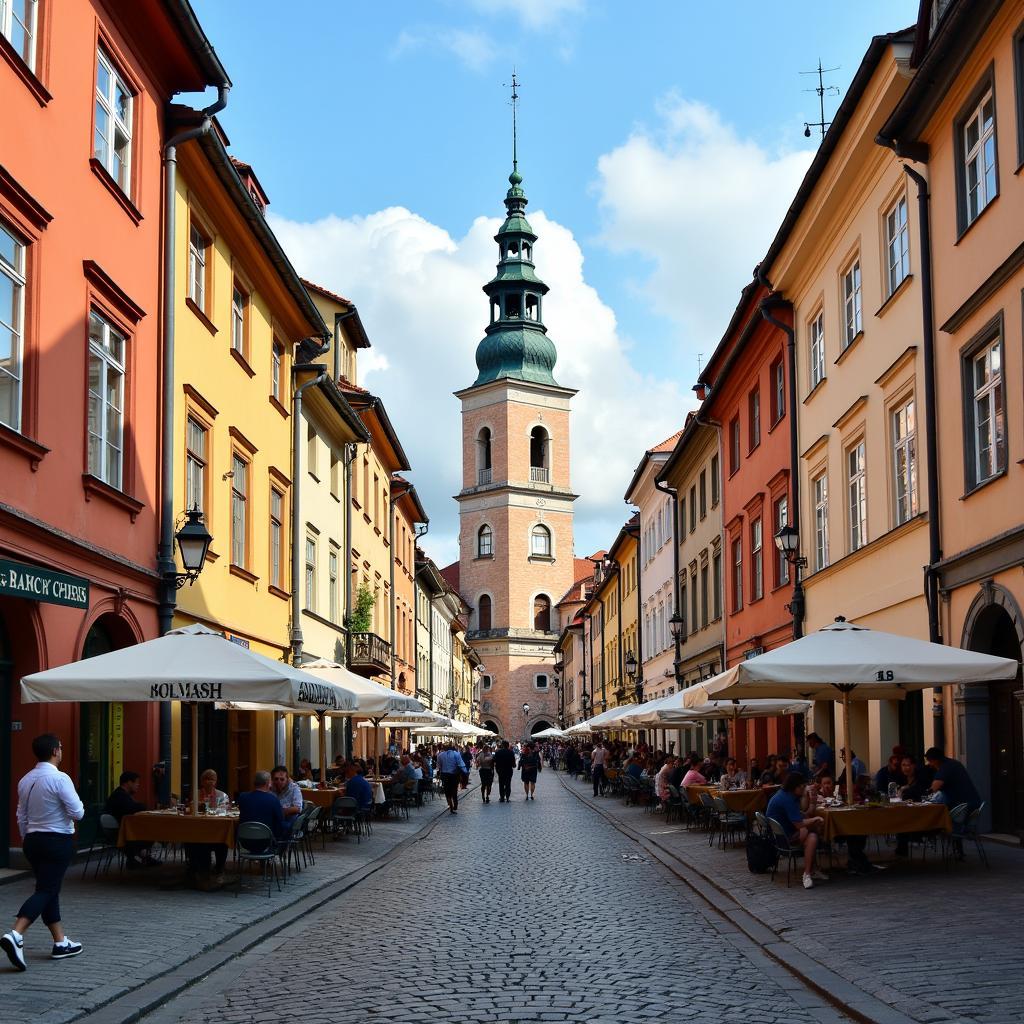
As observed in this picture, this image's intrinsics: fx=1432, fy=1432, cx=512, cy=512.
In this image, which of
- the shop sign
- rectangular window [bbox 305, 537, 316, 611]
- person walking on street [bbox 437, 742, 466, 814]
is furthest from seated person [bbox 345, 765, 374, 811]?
person walking on street [bbox 437, 742, 466, 814]

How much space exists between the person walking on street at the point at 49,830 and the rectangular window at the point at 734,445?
1102 inches

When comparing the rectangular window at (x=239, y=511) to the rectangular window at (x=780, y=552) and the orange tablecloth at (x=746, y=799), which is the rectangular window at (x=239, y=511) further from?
the rectangular window at (x=780, y=552)

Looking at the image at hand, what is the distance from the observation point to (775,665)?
48.5 ft

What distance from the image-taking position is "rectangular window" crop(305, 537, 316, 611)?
32194 millimetres

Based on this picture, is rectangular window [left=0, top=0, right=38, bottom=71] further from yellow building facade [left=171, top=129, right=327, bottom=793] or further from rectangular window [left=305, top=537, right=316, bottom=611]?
rectangular window [left=305, top=537, right=316, bottom=611]

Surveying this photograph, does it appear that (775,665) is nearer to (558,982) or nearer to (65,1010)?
(558,982)

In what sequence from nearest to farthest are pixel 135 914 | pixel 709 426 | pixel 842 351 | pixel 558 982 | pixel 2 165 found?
pixel 558 982 → pixel 135 914 → pixel 2 165 → pixel 842 351 → pixel 709 426

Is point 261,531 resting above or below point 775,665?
above

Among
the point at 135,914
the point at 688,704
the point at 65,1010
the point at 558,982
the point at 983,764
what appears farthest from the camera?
the point at 688,704

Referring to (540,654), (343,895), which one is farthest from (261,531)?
(540,654)

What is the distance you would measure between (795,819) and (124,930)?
6937 mm

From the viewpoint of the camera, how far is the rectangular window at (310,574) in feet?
106

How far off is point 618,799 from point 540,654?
71.9 metres

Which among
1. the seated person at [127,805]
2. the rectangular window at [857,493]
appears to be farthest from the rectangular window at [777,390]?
the seated person at [127,805]
